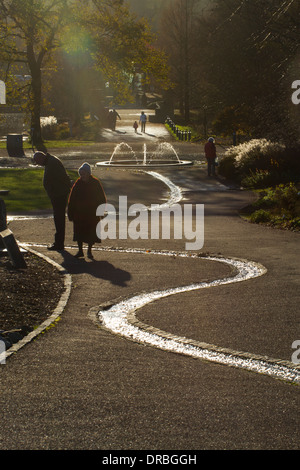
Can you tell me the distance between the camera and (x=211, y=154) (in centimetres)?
3181

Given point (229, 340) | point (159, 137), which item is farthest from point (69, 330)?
point (159, 137)

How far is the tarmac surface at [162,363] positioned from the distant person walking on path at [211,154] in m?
15.8

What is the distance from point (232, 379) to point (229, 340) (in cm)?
150

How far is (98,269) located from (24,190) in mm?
13842

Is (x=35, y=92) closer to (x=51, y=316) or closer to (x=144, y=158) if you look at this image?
(x=144, y=158)

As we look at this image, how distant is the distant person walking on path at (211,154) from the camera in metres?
31.5

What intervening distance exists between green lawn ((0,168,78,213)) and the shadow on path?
783 centimetres

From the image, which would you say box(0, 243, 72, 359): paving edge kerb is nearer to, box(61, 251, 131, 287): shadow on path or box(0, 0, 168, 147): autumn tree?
box(61, 251, 131, 287): shadow on path

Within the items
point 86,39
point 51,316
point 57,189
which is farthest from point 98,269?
point 86,39

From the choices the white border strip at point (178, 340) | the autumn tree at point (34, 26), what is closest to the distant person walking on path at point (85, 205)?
the white border strip at point (178, 340)

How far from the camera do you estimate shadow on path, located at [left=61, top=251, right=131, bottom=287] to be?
12.8 m

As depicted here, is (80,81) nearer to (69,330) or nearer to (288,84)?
(288,84)

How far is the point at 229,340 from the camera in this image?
29.1ft

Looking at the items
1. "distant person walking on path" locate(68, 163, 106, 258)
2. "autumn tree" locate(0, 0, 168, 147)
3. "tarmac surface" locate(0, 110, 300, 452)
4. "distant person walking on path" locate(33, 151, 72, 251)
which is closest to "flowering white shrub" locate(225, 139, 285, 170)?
"tarmac surface" locate(0, 110, 300, 452)
